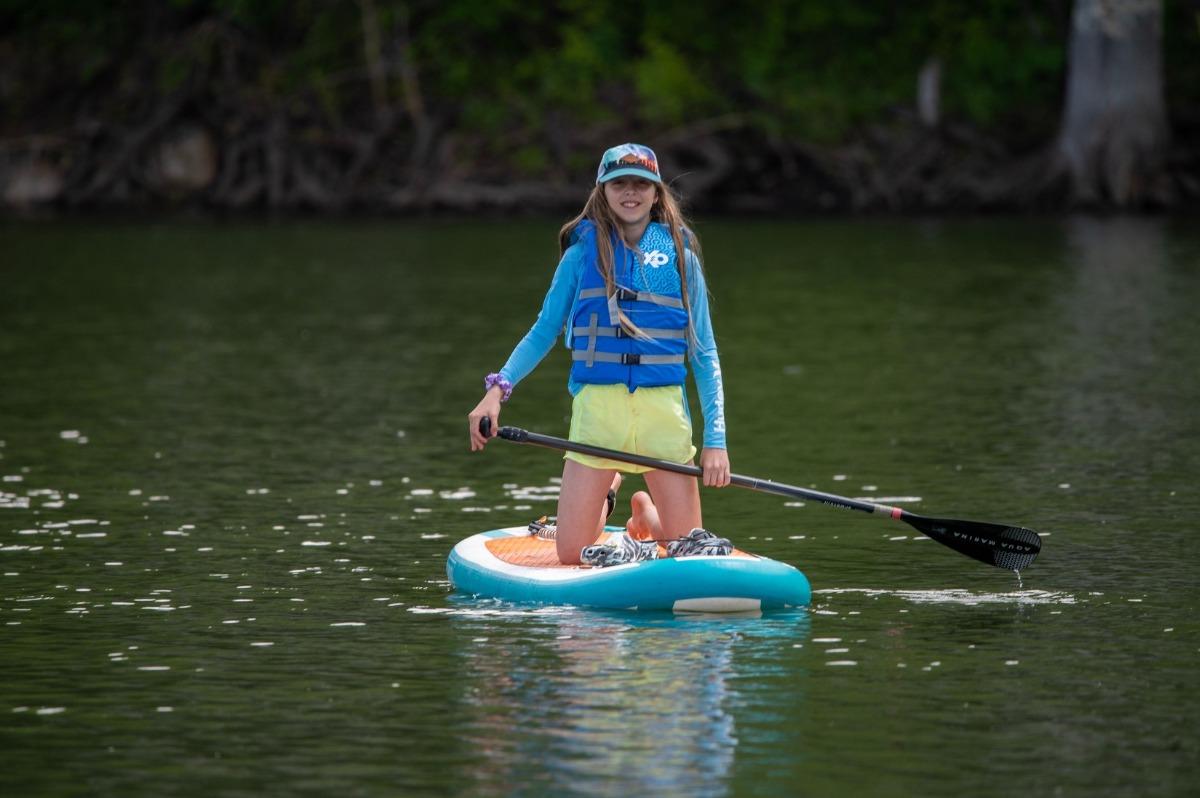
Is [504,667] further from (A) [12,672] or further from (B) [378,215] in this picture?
(B) [378,215]

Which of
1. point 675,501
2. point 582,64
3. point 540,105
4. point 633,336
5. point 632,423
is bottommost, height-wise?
point 675,501

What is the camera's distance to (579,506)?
8078mm

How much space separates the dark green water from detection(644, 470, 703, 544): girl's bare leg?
494mm

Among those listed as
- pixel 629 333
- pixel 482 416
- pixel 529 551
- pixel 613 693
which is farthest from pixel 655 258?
pixel 613 693

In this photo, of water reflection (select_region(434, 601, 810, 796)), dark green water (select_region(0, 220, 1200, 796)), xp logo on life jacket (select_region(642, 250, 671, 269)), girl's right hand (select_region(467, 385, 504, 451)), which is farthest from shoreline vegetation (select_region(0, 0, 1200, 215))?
water reflection (select_region(434, 601, 810, 796))

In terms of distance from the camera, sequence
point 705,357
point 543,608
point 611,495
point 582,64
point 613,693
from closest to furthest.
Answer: point 613,693, point 543,608, point 705,357, point 611,495, point 582,64

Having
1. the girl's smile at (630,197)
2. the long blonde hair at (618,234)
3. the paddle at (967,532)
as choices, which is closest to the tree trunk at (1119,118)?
the paddle at (967,532)

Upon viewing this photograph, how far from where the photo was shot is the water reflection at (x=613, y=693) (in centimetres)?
578

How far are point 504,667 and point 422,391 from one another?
7.45 metres

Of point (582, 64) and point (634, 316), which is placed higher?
point (582, 64)

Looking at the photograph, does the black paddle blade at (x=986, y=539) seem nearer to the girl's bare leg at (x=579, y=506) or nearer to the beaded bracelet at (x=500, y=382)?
the girl's bare leg at (x=579, y=506)

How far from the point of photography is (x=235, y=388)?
14.5 metres

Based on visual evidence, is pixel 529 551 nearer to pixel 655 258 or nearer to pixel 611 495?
pixel 611 495

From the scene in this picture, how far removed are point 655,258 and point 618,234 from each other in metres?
0.14
